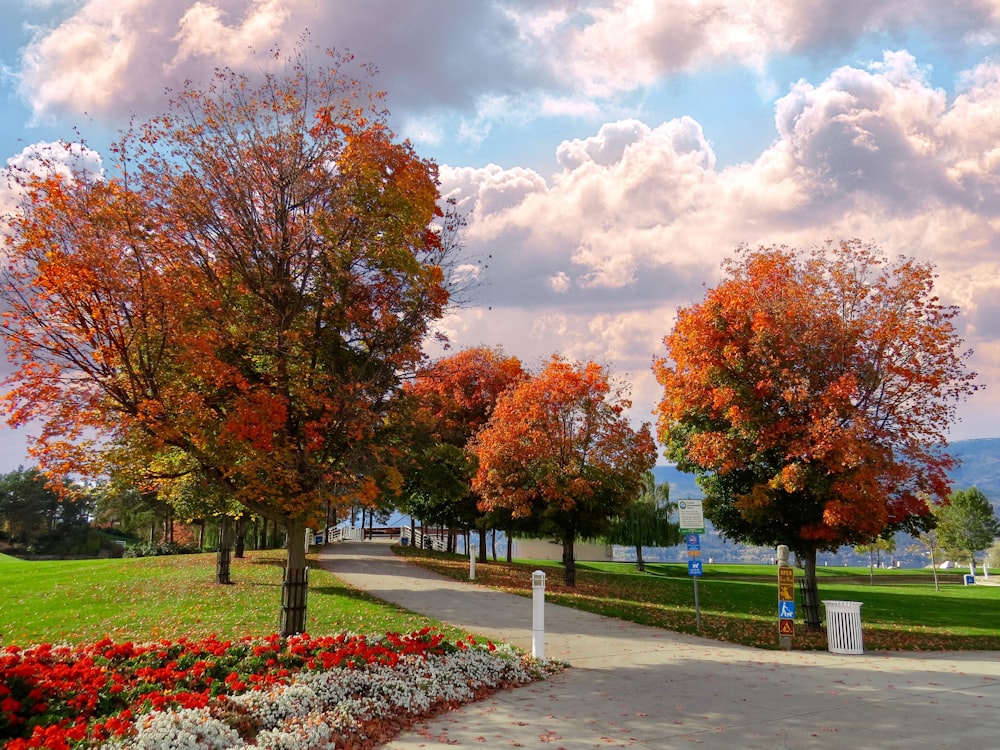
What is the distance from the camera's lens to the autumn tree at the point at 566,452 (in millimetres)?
22484

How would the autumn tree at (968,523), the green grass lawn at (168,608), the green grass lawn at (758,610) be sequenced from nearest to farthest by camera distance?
1. the green grass lawn at (168,608)
2. the green grass lawn at (758,610)
3. the autumn tree at (968,523)

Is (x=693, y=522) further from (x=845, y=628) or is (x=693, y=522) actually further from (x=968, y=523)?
(x=968, y=523)

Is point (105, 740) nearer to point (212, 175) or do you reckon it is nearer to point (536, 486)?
point (212, 175)

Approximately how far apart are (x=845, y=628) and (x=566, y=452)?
1105 centimetres

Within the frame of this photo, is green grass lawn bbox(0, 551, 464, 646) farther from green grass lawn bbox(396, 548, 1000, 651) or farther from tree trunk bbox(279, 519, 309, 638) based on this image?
green grass lawn bbox(396, 548, 1000, 651)

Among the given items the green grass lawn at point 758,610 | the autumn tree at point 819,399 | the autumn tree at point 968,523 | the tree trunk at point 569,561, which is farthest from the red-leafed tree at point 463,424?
the autumn tree at point 968,523

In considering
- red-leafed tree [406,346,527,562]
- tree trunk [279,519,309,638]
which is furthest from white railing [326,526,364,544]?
tree trunk [279,519,309,638]

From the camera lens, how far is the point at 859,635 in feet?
42.0

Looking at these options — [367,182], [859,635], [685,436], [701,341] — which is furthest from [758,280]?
[367,182]

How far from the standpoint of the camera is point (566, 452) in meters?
22.8

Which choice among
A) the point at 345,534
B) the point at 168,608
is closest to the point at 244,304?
the point at 168,608

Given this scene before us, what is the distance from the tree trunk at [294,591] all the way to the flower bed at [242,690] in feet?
4.28

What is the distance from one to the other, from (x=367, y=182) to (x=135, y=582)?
17697mm

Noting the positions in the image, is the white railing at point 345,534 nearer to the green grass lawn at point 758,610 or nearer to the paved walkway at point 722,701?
the green grass lawn at point 758,610
